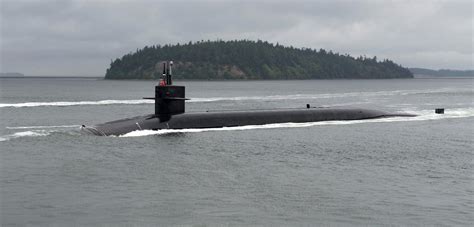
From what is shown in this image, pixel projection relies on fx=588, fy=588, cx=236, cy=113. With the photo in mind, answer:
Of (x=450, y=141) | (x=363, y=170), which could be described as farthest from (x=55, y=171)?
(x=450, y=141)

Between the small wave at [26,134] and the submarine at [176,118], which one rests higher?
the submarine at [176,118]

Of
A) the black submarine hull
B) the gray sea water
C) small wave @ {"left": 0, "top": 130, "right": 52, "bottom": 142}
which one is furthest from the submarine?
small wave @ {"left": 0, "top": 130, "right": 52, "bottom": 142}

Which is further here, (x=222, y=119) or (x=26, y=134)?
(x=222, y=119)

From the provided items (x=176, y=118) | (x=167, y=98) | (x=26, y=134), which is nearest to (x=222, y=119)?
(x=176, y=118)

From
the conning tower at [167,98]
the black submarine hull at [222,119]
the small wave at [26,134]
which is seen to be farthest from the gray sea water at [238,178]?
the conning tower at [167,98]

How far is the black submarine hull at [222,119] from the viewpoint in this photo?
35.3m

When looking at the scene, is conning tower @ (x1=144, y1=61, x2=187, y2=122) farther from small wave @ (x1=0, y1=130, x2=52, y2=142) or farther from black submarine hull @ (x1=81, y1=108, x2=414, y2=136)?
small wave @ (x1=0, y1=130, x2=52, y2=142)

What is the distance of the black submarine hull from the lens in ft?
116

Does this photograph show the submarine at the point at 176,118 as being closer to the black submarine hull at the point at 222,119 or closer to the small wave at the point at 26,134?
the black submarine hull at the point at 222,119

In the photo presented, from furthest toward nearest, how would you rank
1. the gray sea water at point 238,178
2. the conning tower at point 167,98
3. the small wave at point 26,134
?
the conning tower at point 167,98 < the small wave at point 26,134 < the gray sea water at point 238,178

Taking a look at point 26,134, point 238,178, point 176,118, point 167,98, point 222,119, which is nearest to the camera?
point 238,178

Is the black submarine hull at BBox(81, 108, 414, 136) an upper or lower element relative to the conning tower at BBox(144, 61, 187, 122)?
lower

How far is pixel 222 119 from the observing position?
38531mm

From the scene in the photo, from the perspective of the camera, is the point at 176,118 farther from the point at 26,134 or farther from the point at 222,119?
the point at 26,134
